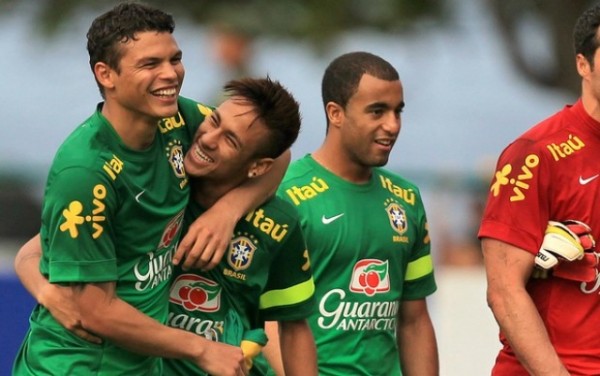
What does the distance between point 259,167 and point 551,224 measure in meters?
1.13

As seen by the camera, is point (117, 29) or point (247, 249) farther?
point (247, 249)

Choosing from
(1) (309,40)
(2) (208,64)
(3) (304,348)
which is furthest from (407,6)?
(3) (304,348)

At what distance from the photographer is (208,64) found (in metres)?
15.3

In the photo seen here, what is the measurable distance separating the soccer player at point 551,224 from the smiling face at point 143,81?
4.68 ft

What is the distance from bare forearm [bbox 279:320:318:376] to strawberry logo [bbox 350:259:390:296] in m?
0.58

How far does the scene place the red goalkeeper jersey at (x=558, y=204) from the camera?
6.43m

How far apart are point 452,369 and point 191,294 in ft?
13.6

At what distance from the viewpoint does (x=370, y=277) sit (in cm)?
723

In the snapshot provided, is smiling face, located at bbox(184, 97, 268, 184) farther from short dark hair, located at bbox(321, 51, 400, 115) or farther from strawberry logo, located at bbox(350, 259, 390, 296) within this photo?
short dark hair, located at bbox(321, 51, 400, 115)

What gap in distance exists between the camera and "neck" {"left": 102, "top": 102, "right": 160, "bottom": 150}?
19.1 ft

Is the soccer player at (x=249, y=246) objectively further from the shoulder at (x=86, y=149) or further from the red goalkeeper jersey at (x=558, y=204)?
the red goalkeeper jersey at (x=558, y=204)

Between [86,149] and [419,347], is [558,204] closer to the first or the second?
[419,347]

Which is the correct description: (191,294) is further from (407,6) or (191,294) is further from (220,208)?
(407,6)

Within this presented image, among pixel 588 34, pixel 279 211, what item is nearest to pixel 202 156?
pixel 279 211
